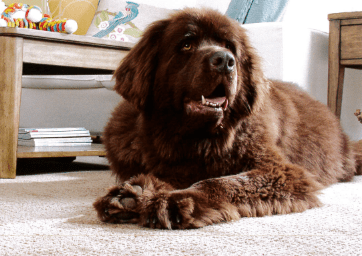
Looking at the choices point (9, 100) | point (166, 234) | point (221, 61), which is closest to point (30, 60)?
point (9, 100)

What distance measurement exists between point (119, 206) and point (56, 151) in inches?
60.1

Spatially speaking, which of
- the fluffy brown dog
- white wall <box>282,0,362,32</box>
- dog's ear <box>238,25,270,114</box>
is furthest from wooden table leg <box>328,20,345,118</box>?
dog's ear <box>238,25,270,114</box>

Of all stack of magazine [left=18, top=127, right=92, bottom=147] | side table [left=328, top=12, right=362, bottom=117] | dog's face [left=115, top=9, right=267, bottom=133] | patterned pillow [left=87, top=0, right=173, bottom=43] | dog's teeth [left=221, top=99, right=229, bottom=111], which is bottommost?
stack of magazine [left=18, top=127, right=92, bottom=147]

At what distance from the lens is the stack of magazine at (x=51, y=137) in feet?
9.47

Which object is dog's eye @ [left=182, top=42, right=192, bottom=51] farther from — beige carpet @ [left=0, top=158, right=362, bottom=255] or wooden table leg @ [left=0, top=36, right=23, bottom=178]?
wooden table leg @ [left=0, top=36, right=23, bottom=178]

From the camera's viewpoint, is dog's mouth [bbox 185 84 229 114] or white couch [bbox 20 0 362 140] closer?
dog's mouth [bbox 185 84 229 114]

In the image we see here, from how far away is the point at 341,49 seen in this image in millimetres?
3320

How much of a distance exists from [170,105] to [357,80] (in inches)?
118

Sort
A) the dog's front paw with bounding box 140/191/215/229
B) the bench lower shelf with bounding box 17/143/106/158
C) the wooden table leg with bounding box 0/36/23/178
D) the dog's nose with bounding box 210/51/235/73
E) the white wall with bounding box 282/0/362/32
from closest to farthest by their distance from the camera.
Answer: the dog's front paw with bounding box 140/191/215/229, the dog's nose with bounding box 210/51/235/73, the wooden table leg with bounding box 0/36/23/178, the bench lower shelf with bounding box 17/143/106/158, the white wall with bounding box 282/0/362/32

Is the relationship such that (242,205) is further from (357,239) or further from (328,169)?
(328,169)

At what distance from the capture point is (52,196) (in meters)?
1.84

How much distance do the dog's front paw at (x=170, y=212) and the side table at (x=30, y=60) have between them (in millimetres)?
1490

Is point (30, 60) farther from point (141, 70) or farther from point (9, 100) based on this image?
point (141, 70)

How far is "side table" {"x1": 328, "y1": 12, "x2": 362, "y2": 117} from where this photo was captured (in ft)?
10.7
